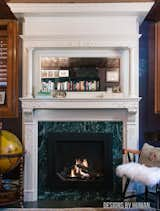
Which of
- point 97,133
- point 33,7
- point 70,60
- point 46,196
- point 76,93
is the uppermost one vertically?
point 33,7

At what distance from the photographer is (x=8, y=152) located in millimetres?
3941

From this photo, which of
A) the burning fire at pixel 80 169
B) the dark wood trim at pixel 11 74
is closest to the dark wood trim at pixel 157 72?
the burning fire at pixel 80 169

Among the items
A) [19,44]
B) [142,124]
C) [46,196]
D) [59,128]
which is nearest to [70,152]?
[59,128]

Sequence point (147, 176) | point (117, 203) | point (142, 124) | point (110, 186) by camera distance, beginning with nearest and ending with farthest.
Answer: point (147, 176), point (117, 203), point (110, 186), point (142, 124)

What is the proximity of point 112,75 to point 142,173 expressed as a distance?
1431 millimetres

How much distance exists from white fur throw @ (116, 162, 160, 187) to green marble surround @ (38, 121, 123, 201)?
606 mm

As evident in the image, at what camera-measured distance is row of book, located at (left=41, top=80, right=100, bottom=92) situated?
14.7ft

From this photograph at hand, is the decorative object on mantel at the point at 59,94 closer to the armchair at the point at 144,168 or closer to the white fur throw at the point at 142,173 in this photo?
the armchair at the point at 144,168

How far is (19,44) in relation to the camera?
15.5ft

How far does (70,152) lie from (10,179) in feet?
2.98

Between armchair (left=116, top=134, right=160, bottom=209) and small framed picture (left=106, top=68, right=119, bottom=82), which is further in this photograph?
small framed picture (left=106, top=68, right=119, bottom=82)

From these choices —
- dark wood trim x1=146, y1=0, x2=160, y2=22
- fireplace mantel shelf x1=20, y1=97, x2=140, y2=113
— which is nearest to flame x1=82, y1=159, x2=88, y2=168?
fireplace mantel shelf x1=20, y1=97, x2=140, y2=113

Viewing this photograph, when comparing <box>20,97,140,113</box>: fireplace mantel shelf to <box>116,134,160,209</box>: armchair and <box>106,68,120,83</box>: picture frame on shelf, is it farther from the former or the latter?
<box>116,134,160,209</box>: armchair

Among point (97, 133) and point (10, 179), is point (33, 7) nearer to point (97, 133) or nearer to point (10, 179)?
point (97, 133)
